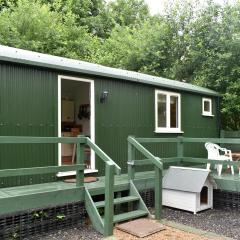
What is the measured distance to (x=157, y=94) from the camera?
26.2ft

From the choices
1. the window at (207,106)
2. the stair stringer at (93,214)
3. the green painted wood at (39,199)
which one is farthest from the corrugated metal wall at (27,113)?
the window at (207,106)

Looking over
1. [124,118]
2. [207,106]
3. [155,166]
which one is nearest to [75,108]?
[124,118]

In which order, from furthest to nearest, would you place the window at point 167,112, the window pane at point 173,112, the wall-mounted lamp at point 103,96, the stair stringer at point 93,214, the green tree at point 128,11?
the green tree at point 128,11, the window pane at point 173,112, the window at point 167,112, the wall-mounted lamp at point 103,96, the stair stringer at point 93,214

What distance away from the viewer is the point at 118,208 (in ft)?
18.7

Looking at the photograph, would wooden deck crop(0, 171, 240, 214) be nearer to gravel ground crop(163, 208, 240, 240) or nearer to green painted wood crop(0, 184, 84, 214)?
green painted wood crop(0, 184, 84, 214)

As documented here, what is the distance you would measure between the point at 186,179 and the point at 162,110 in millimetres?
2337

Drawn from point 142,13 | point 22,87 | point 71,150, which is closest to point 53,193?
point 22,87

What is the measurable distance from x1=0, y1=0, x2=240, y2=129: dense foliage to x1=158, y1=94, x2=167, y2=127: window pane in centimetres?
320

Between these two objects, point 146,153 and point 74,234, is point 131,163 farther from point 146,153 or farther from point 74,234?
point 74,234

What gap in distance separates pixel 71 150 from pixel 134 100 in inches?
93.3

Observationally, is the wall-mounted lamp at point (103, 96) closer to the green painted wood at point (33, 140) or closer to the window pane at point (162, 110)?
the green painted wood at point (33, 140)

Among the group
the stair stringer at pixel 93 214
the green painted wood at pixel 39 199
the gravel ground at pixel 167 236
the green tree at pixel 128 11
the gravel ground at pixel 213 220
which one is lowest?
the gravel ground at pixel 213 220

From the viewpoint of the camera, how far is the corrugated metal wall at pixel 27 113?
5.14 meters

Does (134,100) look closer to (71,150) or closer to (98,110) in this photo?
(98,110)
